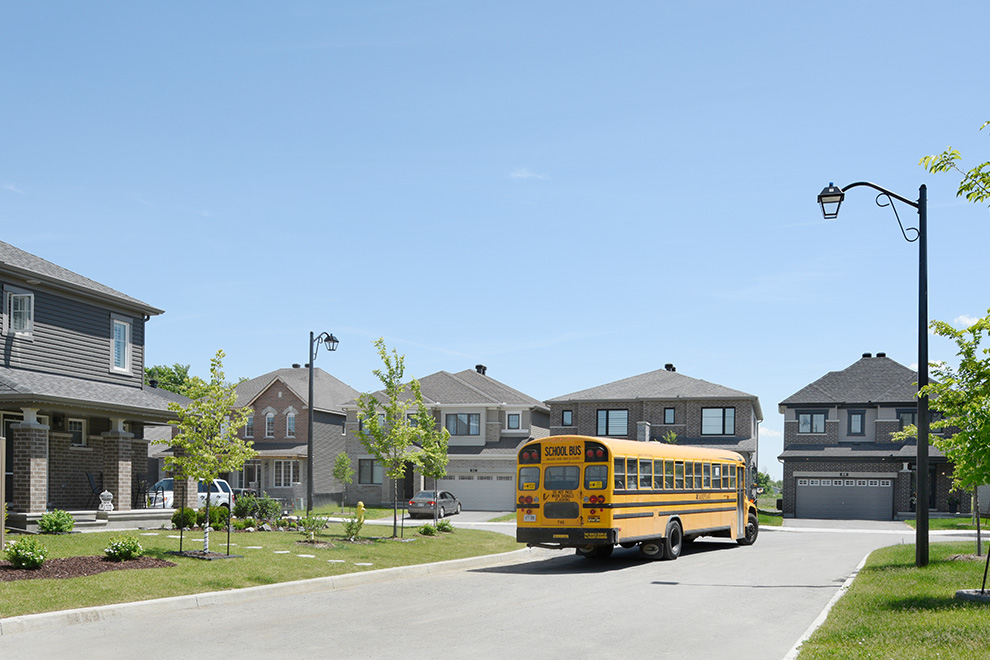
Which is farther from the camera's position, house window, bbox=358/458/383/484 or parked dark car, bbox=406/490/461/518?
house window, bbox=358/458/383/484

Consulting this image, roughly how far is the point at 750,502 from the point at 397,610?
19.4 m

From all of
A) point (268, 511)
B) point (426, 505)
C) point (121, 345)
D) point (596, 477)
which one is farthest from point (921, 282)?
point (426, 505)

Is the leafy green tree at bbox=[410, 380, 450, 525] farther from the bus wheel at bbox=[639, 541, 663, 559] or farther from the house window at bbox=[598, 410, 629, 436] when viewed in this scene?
the house window at bbox=[598, 410, 629, 436]

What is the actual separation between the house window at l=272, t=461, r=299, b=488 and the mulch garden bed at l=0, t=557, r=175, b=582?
129 ft

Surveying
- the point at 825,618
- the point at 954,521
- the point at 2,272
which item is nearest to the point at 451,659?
the point at 825,618

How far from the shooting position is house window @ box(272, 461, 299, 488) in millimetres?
56969

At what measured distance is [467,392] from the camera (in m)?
57.0

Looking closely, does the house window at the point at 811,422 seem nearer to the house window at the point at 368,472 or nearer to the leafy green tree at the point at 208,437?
the house window at the point at 368,472

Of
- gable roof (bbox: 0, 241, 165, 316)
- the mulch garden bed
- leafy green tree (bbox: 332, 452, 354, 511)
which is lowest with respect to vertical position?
leafy green tree (bbox: 332, 452, 354, 511)

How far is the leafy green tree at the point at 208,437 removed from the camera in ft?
64.1

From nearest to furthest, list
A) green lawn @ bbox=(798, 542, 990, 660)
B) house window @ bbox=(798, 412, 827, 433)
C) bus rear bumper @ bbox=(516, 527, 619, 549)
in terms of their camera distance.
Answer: green lawn @ bbox=(798, 542, 990, 660) → bus rear bumper @ bbox=(516, 527, 619, 549) → house window @ bbox=(798, 412, 827, 433)

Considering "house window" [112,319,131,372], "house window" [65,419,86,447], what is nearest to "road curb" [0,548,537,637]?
"house window" [65,419,86,447]

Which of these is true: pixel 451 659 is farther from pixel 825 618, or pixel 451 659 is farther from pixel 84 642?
pixel 825 618

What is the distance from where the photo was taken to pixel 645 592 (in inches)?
662
